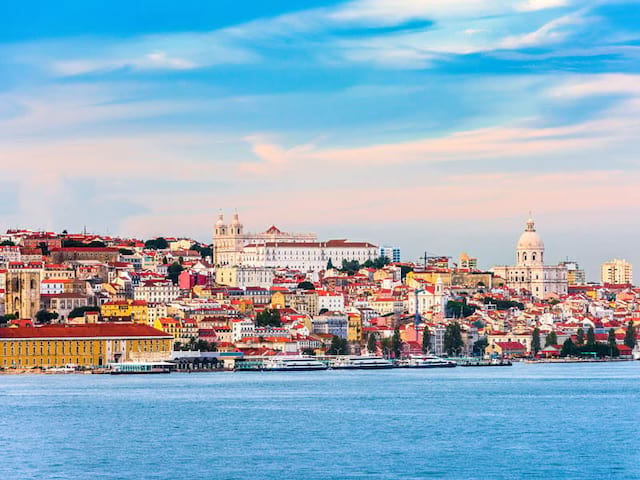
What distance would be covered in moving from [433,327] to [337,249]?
2267cm

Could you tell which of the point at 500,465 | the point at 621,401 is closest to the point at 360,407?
the point at 621,401

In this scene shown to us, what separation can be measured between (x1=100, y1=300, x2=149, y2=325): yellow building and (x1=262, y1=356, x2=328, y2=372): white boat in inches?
276

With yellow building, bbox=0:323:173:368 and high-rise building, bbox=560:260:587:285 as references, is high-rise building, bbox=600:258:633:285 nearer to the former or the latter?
high-rise building, bbox=560:260:587:285

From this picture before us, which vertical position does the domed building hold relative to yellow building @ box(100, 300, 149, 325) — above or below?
above

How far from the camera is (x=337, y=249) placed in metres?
85.7

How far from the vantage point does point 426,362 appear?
56094 millimetres

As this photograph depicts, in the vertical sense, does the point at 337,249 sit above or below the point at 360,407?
above

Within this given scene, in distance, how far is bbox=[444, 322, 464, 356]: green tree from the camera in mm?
60531

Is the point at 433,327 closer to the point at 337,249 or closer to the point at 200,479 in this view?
the point at 337,249

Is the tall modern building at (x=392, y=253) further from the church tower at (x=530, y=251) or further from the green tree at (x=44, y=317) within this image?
the green tree at (x=44, y=317)

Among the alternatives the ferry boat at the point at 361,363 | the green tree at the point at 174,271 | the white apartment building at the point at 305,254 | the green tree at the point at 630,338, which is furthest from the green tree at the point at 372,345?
the white apartment building at the point at 305,254

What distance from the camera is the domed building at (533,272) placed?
8788 cm

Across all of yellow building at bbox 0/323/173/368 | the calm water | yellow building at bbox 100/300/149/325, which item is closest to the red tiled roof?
yellow building at bbox 0/323/173/368

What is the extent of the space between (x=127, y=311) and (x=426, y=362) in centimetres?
1055
